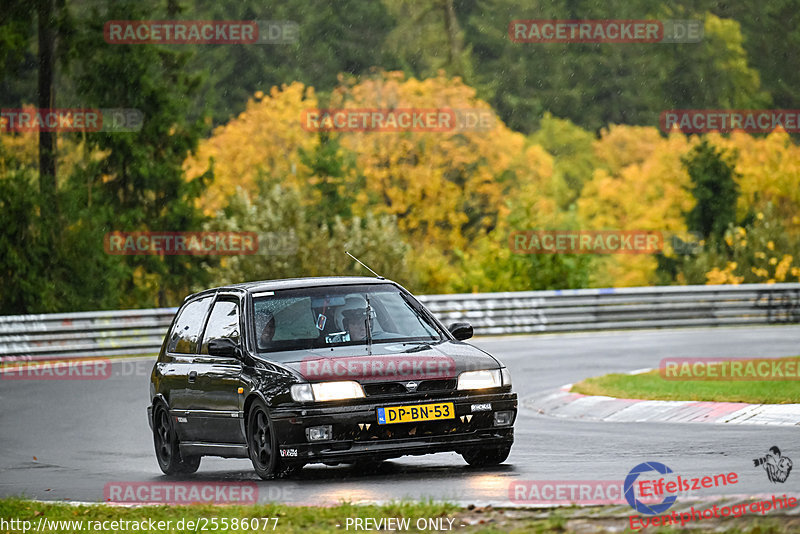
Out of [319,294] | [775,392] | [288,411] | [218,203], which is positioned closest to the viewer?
[288,411]

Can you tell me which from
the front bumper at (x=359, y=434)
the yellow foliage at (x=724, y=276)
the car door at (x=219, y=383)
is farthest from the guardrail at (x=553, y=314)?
the front bumper at (x=359, y=434)

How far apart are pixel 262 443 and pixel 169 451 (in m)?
1.79

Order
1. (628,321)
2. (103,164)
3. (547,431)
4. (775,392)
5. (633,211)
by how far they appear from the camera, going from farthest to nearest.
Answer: (633,211) → (103,164) → (628,321) → (775,392) → (547,431)

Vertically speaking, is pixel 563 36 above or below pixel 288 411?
above

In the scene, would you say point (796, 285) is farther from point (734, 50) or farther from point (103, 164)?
point (734, 50)

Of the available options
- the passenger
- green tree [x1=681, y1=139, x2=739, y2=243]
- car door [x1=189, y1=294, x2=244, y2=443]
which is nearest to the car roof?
car door [x1=189, y1=294, x2=244, y2=443]

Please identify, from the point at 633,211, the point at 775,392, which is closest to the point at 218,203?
the point at 633,211

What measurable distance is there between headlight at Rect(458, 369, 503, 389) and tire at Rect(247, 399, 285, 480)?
142 cm

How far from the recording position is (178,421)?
41.6ft

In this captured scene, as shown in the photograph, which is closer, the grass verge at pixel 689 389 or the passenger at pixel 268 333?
the passenger at pixel 268 333

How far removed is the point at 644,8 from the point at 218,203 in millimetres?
31592

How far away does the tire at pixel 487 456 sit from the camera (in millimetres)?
11438

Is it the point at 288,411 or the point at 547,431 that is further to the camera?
the point at 547,431

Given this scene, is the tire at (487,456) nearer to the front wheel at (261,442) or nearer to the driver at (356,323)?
the driver at (356,323)
